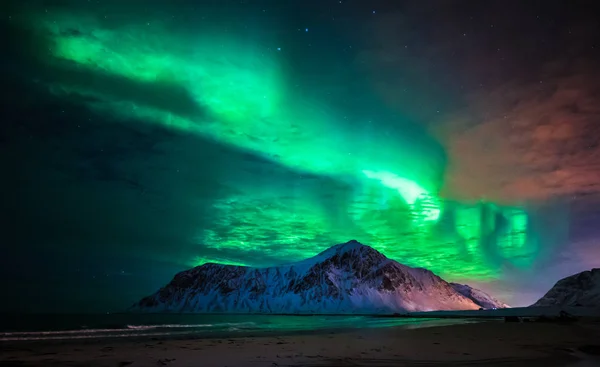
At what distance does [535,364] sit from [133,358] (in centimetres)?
1838

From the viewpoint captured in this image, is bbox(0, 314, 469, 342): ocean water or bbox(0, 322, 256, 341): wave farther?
bbox(0, 314, 469, 342): ocean water

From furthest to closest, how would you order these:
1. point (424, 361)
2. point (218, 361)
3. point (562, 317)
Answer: point (562, 317) < point (218, 361) < point (424, 361)

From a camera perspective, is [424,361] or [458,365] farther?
[424,361]

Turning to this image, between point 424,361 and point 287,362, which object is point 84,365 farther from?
point 424,361

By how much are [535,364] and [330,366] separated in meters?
8.41

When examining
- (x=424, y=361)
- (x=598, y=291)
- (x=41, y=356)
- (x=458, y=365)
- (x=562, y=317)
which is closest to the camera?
(x=458, y=365)

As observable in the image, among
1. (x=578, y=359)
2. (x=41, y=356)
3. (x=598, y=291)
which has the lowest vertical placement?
(x=41, y=356)

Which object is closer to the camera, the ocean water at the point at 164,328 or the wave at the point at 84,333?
the wave at the point at 84,333

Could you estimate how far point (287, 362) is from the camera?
16.3m

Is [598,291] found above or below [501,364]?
above

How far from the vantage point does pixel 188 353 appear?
20.3 m

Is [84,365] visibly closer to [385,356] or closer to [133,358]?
[133,358]

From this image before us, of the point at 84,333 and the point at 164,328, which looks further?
the point at 164,328

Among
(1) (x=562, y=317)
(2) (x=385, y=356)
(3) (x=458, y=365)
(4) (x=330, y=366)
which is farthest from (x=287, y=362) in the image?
(1) (x=562, y=317)
